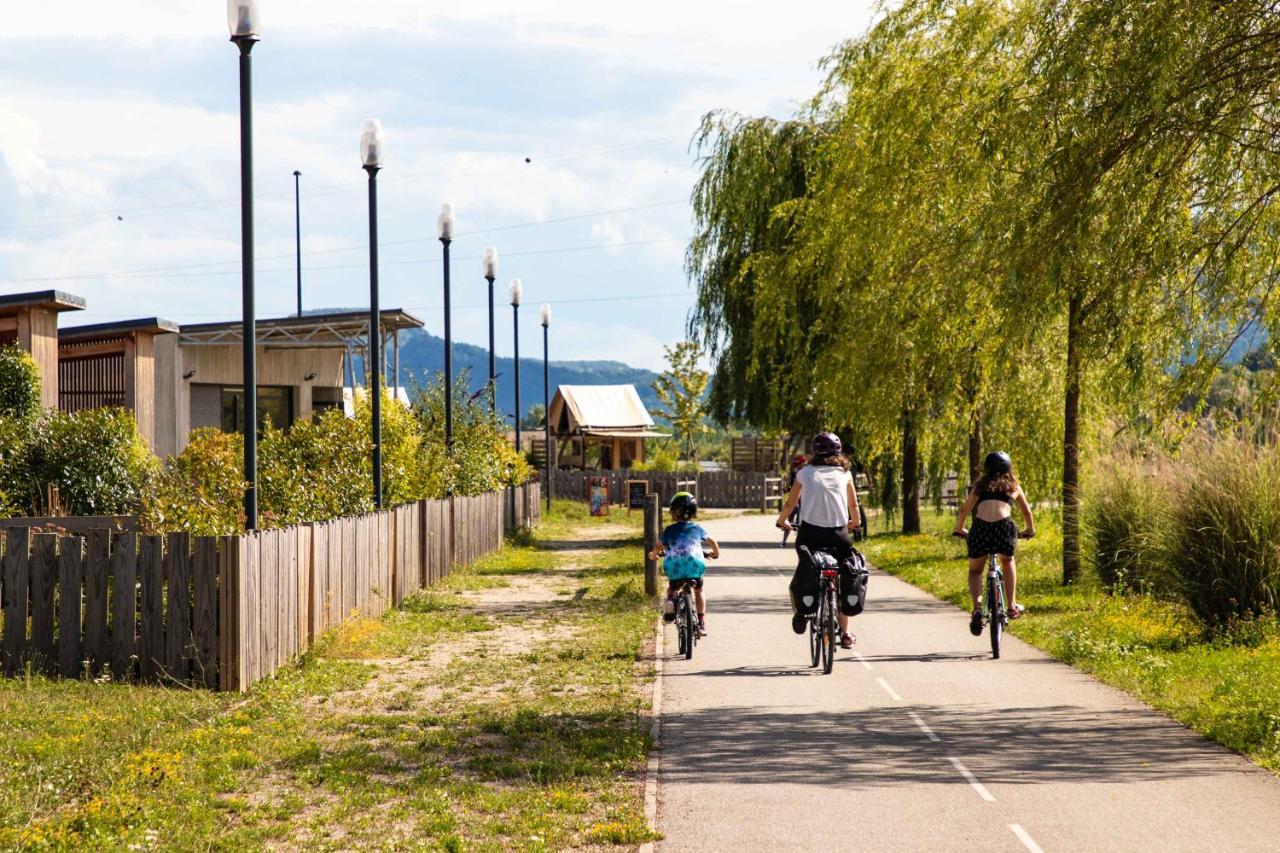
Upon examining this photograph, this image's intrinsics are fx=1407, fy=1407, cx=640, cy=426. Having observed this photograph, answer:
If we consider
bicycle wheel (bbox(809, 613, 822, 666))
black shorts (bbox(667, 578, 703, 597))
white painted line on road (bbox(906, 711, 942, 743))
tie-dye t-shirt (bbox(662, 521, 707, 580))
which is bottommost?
white painted line on road (bbox(906, 711, 942, 743))

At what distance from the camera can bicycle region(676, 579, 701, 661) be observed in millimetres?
12898

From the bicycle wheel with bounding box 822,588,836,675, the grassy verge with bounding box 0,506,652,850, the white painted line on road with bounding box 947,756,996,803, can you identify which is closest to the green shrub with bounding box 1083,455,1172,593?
the bicycle wheel with bounding box 822,588,836,675

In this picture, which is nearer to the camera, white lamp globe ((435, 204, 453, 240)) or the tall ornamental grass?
the tall ornamental grass

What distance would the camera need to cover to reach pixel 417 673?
12.2 meters

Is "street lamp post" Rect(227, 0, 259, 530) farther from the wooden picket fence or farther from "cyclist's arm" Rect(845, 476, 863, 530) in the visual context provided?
"cyclist's arm" Rect(845, 476, 863, 530)

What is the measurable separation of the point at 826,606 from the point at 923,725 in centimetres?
233

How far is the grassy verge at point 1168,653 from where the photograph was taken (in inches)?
377

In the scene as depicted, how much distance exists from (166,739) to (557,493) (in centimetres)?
5382

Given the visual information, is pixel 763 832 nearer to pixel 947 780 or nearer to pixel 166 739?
pixel 947 780

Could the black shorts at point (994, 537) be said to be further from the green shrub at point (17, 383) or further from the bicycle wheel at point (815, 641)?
the green shrub at point (17, 383)

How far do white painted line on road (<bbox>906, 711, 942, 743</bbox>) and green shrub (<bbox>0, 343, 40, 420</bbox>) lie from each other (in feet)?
63.5

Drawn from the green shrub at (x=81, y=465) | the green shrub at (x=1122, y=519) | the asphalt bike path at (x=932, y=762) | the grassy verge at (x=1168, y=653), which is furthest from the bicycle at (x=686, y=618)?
the green shrub at (x=81, y=465)

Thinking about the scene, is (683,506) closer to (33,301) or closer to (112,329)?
(33,301)

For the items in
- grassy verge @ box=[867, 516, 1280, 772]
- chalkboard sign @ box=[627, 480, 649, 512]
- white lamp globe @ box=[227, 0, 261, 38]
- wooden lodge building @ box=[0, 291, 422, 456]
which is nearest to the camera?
grassy verge @ box=[867, 516, 1280, 772]
